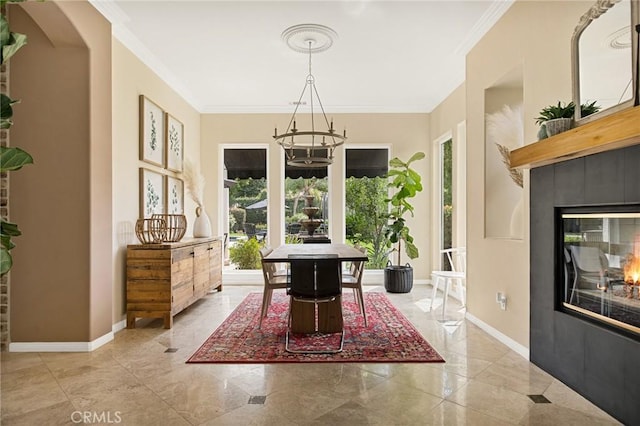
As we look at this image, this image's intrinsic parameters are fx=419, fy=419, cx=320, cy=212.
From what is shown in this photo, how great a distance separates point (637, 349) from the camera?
2107mm

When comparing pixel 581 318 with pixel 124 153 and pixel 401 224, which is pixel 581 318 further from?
pixel 124 153

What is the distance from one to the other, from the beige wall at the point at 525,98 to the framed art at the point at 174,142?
365 centimetres

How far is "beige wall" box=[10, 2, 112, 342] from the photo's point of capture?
3469 millimetres

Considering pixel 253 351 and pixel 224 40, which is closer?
pixel 253 351

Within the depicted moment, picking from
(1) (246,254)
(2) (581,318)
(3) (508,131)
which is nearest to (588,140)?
(2) (581,318)

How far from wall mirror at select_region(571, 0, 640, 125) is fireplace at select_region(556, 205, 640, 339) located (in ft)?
1.97

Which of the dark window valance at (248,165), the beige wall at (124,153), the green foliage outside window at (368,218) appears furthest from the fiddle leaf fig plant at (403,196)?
the beige wall at (124,153)

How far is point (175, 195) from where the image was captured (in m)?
5.66

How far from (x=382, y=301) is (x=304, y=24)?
11.2 feet

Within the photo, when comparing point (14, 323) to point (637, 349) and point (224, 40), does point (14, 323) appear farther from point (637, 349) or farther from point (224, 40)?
point (637, 349)

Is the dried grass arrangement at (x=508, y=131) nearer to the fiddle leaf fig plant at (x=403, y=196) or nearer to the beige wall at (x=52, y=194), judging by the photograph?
the fiddle leaf fig plant at (x=403, y=196)

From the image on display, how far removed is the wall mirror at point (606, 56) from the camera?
2.22 meters

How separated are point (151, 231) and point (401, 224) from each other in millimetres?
3555

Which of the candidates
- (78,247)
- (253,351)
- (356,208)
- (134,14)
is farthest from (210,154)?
(253,351)
